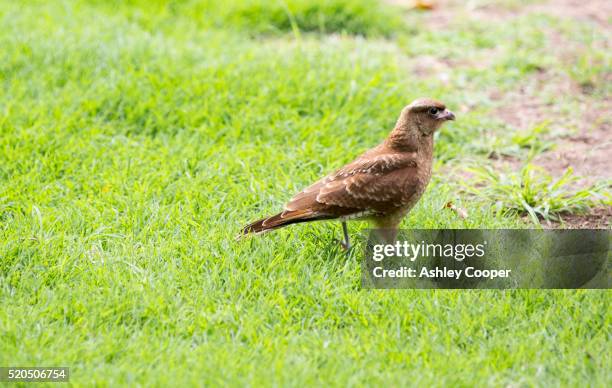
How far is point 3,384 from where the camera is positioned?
3879 millimetres

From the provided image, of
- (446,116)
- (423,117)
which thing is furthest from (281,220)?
(446,116)

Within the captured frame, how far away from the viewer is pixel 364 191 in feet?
16.4

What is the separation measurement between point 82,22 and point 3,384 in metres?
5.19

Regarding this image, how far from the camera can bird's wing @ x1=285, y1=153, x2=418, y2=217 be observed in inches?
195

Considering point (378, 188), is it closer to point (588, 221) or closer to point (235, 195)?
point (235, 195)

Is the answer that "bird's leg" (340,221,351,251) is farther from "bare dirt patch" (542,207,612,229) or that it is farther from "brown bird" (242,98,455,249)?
"bare dirt patch" (542,207,612,229)

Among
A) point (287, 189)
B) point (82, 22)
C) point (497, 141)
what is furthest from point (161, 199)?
point (82, 22)

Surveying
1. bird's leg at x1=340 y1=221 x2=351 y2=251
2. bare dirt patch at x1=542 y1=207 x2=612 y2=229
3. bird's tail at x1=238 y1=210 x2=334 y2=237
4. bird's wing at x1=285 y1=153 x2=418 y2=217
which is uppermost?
bird's wing at x1=285 y1=153 x2=418 y2=217

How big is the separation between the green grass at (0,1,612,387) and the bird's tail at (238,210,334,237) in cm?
15

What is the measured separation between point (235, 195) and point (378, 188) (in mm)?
1215

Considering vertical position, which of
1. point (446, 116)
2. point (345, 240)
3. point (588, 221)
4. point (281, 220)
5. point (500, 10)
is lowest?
point (588, 221)

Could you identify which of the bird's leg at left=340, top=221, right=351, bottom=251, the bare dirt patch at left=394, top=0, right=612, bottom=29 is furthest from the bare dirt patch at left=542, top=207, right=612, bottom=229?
the bare dirt patch at left=394, top=0, right=612, bottom=29

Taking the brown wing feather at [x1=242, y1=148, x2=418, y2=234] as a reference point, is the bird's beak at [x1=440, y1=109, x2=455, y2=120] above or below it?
above

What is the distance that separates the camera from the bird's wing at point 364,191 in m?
4.96
